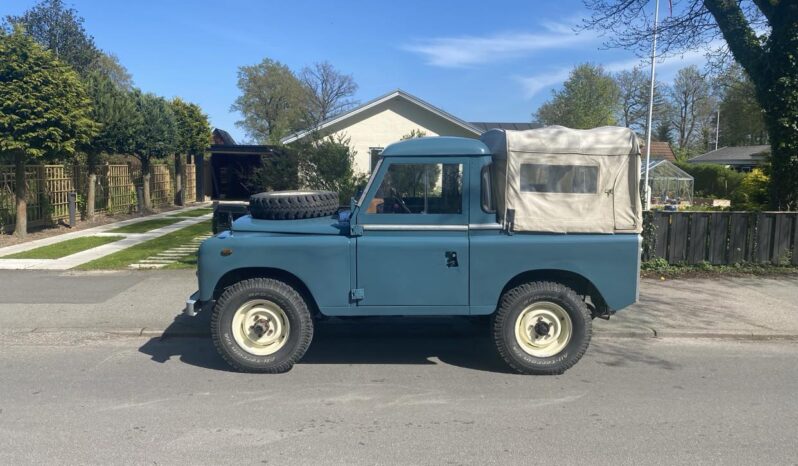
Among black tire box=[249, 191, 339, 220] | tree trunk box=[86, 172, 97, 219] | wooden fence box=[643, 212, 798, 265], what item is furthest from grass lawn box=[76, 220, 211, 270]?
wooden fence box=[643, 212, 798, 265]

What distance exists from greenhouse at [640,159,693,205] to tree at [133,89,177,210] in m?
24.4

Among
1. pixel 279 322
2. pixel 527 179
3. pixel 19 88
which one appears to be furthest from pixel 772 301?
pixel 19 88

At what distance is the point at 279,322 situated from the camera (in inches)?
206

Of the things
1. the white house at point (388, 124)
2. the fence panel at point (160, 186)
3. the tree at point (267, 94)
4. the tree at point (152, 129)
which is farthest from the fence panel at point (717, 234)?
the tree at point (267, 94)

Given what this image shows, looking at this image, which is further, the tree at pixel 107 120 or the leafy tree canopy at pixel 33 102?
the tree at pixel 107 120

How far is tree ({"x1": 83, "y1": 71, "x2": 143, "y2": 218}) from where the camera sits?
57.3ft

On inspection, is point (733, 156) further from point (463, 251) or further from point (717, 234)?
point (463, 251)

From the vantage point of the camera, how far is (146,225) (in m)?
17.7

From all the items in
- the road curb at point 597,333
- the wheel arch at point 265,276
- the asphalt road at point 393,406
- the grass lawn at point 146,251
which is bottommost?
the asphalt road at point 393,406

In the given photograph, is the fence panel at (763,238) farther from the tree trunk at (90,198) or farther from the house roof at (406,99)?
the tree trunk at (90,198)

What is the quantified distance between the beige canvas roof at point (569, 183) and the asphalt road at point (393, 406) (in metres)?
1.44

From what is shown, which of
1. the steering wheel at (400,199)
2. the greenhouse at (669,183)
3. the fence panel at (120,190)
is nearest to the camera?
the steering wheel at (400,199)

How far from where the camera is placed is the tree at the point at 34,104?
1224 centimetres

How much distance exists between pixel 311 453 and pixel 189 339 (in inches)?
129
